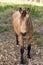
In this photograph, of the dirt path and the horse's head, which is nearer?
the horse's head

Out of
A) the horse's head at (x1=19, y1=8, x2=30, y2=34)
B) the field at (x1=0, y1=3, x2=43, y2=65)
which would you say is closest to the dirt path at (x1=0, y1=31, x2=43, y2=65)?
the field at (x1=0, y1=3, x2=43, y2=65)

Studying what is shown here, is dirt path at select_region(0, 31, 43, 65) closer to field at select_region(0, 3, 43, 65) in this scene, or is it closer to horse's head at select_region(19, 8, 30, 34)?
field at select_region(0, 3, 43, 65)

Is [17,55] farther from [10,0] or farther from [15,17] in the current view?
[10,0]

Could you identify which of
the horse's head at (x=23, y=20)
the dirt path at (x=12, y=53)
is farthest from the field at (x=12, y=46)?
the horse's head at (x=23, y=20)

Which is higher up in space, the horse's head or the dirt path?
the horse's head

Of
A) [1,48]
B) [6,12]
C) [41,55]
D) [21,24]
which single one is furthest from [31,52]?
[6,12]

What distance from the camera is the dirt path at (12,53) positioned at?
20.3 ft

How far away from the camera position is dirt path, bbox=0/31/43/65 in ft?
20.3

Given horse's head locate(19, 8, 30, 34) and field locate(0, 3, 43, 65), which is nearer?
horse's head locate(19, 8, 30, 34)

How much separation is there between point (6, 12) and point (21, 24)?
647 centimetres

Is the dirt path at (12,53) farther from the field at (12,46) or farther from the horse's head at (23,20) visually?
the horse's head at (23,20)

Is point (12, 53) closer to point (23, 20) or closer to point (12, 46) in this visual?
point (12, 46)

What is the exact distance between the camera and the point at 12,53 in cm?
668

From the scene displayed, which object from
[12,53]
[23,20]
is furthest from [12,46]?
[23,20]
